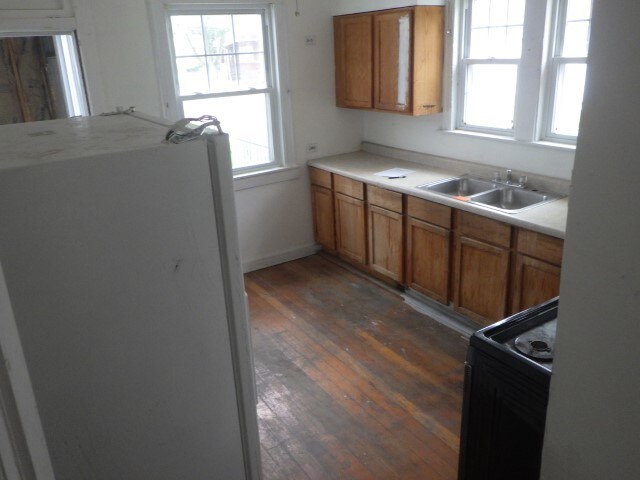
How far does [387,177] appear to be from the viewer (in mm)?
3916

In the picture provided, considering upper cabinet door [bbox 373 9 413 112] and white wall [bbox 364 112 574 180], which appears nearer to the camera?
white wall [bbox 364 112 574 180]

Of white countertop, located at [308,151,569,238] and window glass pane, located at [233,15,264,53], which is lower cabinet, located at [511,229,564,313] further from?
window glass pane, located at [233,15,264,53]

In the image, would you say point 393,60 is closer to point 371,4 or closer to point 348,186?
point 371,4

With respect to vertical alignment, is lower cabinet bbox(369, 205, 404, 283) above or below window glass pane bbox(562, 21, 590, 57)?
below

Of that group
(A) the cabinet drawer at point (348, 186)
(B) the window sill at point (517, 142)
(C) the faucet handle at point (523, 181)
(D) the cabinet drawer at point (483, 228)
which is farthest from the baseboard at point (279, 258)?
(C) the faucet handle at point (523, 181)

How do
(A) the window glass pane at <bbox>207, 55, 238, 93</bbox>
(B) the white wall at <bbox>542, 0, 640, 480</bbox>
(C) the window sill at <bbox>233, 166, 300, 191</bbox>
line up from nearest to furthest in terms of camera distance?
(B) the white wall at <bbox>542, 0, 640, 480</bbox> → (A) the window glass pane at <bbox>207, 55, 238, 93</bbox> → (C) the window sill at <bbox>233, 166, 300, 191</bbox>

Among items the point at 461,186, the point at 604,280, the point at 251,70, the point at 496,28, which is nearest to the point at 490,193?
the point at 461,186

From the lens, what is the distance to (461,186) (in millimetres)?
3793

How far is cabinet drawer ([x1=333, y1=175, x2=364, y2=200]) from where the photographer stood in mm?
4059

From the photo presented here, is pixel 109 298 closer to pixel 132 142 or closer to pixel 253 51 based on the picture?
pixel 132 142

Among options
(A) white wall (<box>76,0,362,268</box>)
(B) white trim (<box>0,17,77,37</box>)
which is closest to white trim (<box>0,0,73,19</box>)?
(B) white trim (<box>0,17,77,37</box>)

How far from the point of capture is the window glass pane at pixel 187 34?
12.4 feet

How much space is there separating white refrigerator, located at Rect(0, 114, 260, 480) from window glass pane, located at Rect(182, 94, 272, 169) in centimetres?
284

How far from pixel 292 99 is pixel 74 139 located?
3.27 metres
